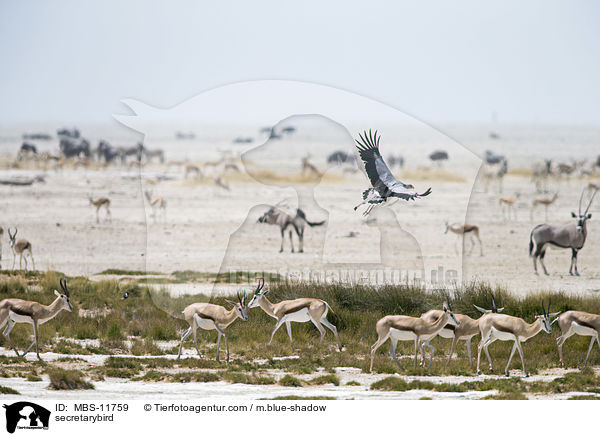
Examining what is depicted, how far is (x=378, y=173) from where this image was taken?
472 inches

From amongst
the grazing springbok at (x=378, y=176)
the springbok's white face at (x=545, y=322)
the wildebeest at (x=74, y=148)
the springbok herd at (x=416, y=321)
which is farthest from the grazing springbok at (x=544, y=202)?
the wildebeest at (x=74, y=148)

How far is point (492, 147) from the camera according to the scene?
204 ft

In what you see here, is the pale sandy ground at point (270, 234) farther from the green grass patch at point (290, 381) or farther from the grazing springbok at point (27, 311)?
the green grass patch at point (290, 381)

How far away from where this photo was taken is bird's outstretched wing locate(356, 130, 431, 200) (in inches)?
465

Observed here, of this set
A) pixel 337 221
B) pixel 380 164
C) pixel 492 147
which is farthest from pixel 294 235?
pixel 492 147

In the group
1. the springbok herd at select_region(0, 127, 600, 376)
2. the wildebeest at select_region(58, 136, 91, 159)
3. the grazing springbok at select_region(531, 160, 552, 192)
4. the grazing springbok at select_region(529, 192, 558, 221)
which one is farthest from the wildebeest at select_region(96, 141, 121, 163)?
the springbok herd at select_region(0, 127, 600, 376)

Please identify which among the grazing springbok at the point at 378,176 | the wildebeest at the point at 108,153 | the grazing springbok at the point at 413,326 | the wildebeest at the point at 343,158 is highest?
the wildebeest at the point at 108,153

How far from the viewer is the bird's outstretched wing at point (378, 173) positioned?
11.8m

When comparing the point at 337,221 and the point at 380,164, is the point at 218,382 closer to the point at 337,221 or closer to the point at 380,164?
the point at 380,164

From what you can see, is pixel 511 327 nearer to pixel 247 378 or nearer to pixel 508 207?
pixel 247 378

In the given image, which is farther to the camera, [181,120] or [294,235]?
[294,235]

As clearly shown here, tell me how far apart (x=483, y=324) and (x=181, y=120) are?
18.9 feet

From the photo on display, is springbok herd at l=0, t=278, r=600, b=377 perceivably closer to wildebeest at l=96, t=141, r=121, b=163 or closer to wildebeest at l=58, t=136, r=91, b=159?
wildebeest at l=96, t=141, r=121, b=163

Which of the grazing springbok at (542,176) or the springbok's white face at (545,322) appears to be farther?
the grazing springbok at (542,176)
